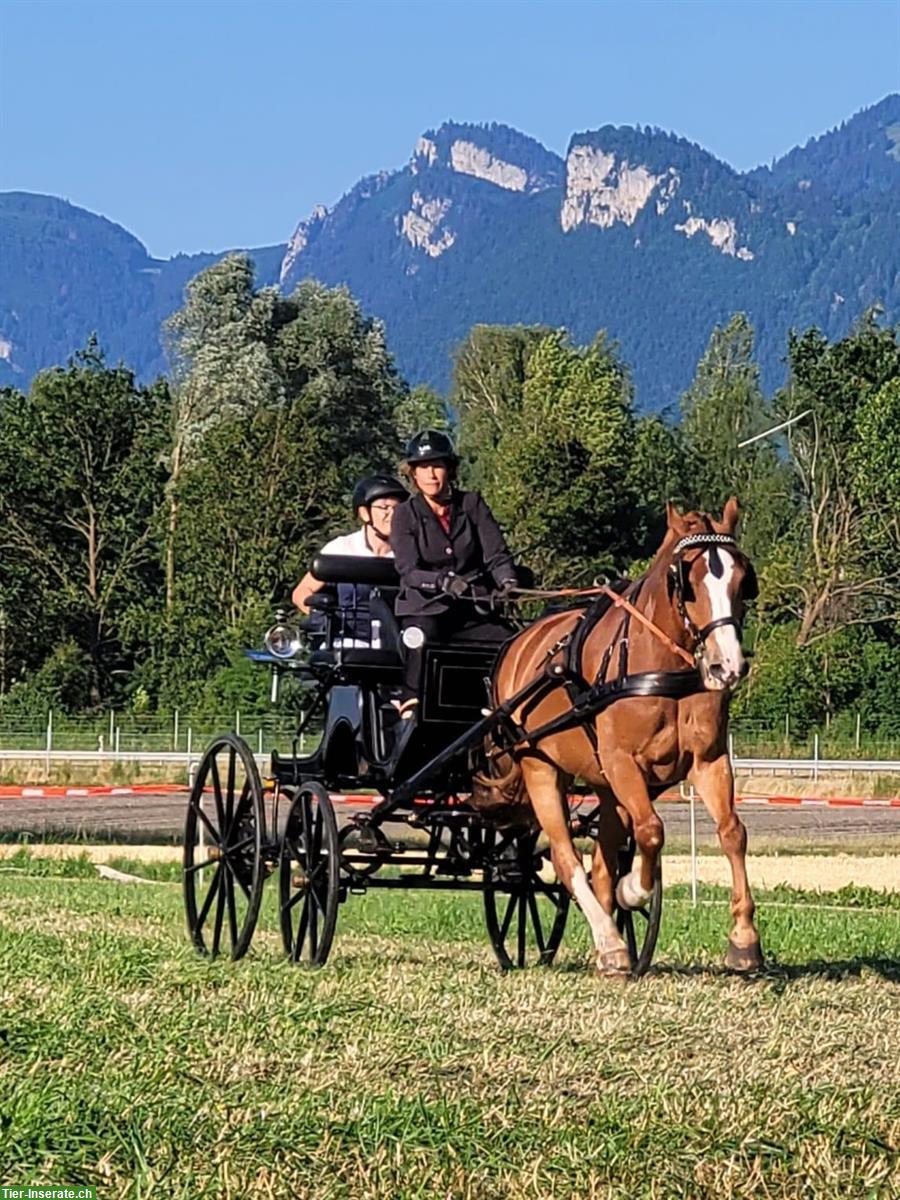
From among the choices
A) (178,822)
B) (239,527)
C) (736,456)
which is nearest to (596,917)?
(178,822)

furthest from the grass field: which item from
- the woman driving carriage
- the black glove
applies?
the black glove

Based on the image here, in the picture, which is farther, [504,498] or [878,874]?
[504,498]

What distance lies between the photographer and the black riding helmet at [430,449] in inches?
440

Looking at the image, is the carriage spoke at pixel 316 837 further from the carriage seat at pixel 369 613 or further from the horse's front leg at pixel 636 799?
the horse's front leg at pixel 636 799

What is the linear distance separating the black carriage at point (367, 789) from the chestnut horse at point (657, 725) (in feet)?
1.12

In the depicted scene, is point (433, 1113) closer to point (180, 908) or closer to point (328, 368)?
point (180, 908)

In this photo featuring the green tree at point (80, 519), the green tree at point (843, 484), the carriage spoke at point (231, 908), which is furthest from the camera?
the green tree at point (80, 519)

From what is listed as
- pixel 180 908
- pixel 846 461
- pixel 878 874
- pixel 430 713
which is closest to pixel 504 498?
pixel 846 461

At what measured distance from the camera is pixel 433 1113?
6.53 meters

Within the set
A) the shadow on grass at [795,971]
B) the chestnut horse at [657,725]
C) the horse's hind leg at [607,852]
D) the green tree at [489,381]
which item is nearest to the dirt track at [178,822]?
the shadow on grass at [795,971]

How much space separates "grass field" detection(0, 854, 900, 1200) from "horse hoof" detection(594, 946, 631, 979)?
8 centimetres

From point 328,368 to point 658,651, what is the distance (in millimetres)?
58835

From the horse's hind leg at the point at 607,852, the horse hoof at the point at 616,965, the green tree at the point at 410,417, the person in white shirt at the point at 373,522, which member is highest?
the green tree at the point at 410,417

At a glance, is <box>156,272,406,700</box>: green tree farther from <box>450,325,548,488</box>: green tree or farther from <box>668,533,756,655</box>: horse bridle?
<box>668,533,756,655</box>: horse bridle
